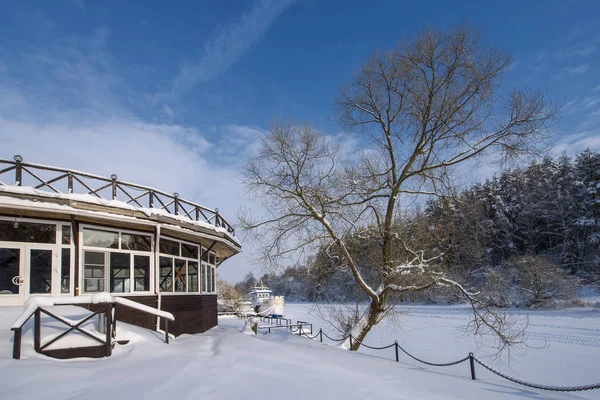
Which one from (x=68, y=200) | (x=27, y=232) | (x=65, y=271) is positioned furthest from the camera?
(x=65, y=271)

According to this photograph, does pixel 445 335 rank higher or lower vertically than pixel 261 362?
lower

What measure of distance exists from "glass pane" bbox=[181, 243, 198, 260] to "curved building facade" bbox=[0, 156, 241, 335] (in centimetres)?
10

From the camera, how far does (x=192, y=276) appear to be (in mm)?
14750

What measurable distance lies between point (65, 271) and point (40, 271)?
551 millimetres

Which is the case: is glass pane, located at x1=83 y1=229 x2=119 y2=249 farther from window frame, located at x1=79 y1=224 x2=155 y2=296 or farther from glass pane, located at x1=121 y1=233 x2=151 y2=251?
glass pane, located at x1=121 y1=233 x2=151 y2=251

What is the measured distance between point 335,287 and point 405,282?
328 cm

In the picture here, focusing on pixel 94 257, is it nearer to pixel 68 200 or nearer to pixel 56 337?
pixel 68 200

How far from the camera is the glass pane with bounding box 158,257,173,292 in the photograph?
42.7 ft

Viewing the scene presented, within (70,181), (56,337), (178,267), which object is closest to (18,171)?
(70,181)

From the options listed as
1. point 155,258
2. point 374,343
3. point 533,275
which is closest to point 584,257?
point 533,275

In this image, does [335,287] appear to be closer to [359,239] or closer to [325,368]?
[359,239]

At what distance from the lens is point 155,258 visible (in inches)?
483

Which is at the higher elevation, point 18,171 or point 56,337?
point 18,171

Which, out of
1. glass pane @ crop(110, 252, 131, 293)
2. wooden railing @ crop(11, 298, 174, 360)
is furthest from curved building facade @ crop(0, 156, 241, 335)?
wooden railing @ crop(11, 298, 174, 360)
